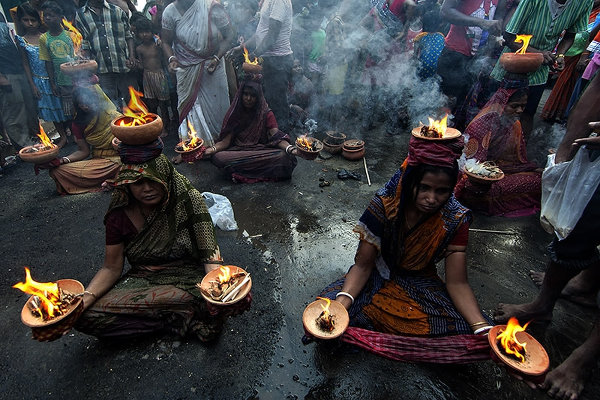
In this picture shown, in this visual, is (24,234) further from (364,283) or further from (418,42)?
(418,42)

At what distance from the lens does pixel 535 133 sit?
7230 mm

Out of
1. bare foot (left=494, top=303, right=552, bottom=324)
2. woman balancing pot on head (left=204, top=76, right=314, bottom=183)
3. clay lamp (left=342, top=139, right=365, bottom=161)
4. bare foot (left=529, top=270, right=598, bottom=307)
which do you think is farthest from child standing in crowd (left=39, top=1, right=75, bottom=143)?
bare foot (left=529, top=270, right=598, bottom=307)

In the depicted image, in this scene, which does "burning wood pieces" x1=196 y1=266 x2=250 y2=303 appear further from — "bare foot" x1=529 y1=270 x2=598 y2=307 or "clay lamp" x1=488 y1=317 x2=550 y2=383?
"bare foot" x1=529 y1=270 x2=598 y2=307

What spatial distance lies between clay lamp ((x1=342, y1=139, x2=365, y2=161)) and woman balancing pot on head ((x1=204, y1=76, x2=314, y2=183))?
1.20 metres

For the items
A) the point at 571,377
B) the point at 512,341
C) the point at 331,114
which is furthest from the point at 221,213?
the point at 331,114

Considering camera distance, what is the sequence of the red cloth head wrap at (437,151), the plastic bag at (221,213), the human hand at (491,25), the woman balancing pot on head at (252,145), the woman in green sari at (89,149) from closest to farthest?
the red cloth head wrap at (437,151), the plastic bag at (221,213), the woman in green sari at (89,149), the human hand at (491,25), the woman balancing pot on head at (252,145)

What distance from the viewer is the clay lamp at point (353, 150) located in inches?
244

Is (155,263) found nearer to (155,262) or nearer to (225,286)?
(155,262)

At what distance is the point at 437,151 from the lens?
2.17m

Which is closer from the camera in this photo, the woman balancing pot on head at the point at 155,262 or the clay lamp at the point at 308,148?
the woman balancing pot on head at the point at 155,262

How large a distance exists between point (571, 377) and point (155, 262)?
3336mm

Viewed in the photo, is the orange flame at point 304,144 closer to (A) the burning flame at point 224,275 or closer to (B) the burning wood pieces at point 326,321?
(A) the burning flame at point 224,275

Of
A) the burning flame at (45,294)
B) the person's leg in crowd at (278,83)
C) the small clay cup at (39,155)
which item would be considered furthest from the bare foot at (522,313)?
the small clay cup at (39,155)

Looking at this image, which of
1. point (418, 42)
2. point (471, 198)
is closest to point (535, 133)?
point (418, 42)
